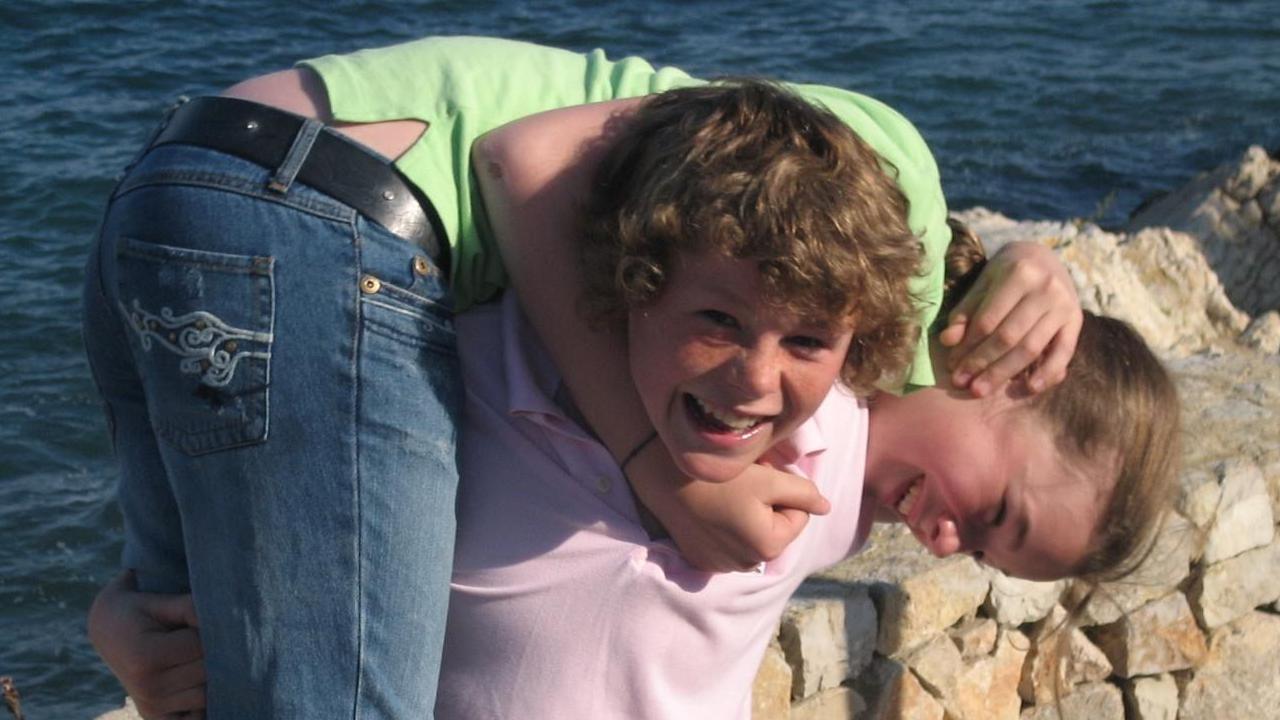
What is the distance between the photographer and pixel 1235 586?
3.86 m

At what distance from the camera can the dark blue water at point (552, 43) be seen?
6.09 m

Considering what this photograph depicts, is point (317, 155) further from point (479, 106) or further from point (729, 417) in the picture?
point (729, 417)

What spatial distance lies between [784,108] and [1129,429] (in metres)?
0.94

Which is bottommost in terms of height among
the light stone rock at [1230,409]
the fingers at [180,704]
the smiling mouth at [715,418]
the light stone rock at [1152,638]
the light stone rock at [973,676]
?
the light stone rock at [1152,638]

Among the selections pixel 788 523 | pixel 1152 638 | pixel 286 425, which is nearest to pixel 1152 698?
pixel 1152 638

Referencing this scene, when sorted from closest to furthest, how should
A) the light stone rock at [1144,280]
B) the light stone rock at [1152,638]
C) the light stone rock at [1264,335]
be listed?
the light stone rock at [1152,638], the light stone rock at [1144,280], the light stone rock at [1264,335]

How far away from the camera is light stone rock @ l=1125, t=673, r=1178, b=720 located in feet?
12.6

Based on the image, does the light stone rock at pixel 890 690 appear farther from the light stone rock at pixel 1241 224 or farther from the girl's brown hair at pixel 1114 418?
the light stone rock at pixel 1241 224

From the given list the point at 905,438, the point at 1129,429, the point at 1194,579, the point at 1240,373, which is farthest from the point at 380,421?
the point at 1240,373

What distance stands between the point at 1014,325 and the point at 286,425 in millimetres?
1166

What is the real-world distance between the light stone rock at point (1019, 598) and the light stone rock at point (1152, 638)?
26 cm

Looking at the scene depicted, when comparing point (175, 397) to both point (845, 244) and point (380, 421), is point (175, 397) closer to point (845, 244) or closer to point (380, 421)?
point (380, 421)

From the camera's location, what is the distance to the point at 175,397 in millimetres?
2059

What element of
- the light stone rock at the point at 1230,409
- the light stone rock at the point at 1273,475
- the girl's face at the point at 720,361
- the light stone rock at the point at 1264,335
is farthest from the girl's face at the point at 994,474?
the light stone rock at the point at 1264,335
